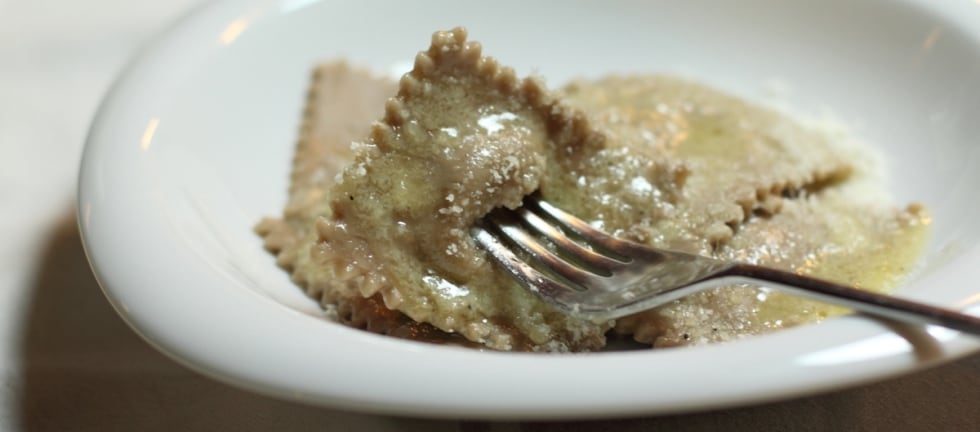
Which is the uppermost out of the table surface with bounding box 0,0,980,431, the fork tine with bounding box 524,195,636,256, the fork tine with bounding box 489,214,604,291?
the fork tine with bounding box 524,195,636,256

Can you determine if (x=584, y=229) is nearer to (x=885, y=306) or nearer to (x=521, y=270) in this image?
(x=521, y=270)

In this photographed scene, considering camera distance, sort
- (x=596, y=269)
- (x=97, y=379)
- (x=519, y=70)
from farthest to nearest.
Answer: (x=519, y=70) < (x=97, y=379) < (x=596, y=269)

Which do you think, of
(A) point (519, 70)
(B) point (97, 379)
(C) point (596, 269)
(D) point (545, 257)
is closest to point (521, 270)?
(D) point (545, 257)

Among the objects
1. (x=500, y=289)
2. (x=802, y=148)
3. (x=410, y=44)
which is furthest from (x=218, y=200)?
(x=802, y=148)

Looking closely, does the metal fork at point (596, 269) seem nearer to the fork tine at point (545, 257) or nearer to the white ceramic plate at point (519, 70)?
the fork tine at point (545, 257)

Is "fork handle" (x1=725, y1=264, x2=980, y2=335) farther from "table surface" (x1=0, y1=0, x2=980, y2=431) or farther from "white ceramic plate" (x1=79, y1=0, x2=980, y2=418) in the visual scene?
"table surface" (x1=0, y1=0, x2=980, y2=431)

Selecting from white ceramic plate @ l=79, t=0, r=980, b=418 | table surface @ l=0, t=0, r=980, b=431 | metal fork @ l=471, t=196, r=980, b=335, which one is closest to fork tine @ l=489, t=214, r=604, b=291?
metal fork @ l=471, t=196, r=980, b=335

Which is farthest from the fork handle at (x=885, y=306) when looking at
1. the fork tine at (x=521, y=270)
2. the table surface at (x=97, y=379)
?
the fork tine at (x=521, y=270)
